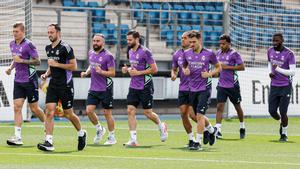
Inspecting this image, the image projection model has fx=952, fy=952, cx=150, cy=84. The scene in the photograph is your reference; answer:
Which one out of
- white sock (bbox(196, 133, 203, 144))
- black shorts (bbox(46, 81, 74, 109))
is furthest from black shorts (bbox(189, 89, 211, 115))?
black shorts (bbox(46, 81, 74, 109))

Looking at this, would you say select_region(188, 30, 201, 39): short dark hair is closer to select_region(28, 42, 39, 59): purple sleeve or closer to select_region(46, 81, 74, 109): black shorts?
select_region(46, 81, 74, 109): black shorts

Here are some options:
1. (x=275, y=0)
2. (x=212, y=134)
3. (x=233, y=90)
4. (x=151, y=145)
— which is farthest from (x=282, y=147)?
(x=275, y=0)

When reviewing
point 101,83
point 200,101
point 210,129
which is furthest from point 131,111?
point 200,101

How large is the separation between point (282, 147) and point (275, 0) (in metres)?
15.0

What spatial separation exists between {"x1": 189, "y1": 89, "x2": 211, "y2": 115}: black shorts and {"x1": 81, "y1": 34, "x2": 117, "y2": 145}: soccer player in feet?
6.24

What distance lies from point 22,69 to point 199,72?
3.50m

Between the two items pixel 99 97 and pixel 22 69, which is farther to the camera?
pixel 99 97

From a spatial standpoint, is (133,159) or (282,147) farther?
(282,147)

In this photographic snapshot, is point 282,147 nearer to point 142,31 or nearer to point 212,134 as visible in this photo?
point 212,134

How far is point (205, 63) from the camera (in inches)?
680

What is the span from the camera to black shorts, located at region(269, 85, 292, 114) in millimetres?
20422

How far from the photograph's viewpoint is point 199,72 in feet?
56.7

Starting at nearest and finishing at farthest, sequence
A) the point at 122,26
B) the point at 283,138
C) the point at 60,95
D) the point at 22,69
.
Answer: the point at 60,95 < the point at 22,69 < the point at 283,138 < the point at 122,26

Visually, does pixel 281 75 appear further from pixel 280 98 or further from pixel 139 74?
pixel 139 74
